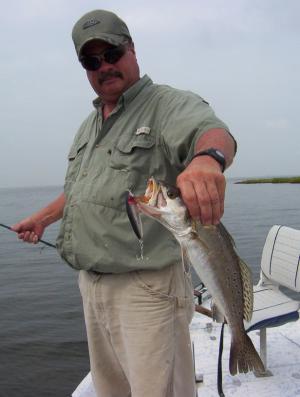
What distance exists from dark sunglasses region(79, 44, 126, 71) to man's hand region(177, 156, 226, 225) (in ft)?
5.25

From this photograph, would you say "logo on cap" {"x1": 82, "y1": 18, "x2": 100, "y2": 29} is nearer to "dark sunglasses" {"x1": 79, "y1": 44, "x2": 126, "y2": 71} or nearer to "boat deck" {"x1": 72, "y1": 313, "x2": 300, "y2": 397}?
"dark sunglasses" {"x1": 79, "y1": 44, "x2": 126, "y2": 71}

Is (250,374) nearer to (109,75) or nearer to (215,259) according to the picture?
(215,259)

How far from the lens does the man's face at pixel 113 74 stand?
3.24m

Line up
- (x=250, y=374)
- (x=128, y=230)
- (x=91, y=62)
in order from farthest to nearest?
(x=250, y=374) → (x=91, y=62) → (x=128, y=230)

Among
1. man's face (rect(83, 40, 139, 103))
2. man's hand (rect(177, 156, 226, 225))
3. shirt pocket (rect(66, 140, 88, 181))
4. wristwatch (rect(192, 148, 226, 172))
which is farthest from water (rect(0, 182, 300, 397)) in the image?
man's hand (rect(177, 156, 226, 225))

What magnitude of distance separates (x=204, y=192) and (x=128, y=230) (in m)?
1.21

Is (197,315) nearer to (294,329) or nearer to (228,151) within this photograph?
(294,329)

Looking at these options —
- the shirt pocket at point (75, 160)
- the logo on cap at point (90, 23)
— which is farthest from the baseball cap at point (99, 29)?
the shirt pocket at point (75, 160)

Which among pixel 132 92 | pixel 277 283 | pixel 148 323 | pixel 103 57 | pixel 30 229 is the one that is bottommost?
pixel 277 283

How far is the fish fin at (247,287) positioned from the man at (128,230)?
19.7 inches

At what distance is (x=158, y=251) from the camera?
2979 mm

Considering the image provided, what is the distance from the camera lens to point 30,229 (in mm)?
4195

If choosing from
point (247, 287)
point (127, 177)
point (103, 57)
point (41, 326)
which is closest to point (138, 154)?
point (127, 177)

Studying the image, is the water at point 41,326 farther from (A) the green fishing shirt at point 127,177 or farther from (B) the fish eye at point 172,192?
(B) the fish eye at point 172,192
